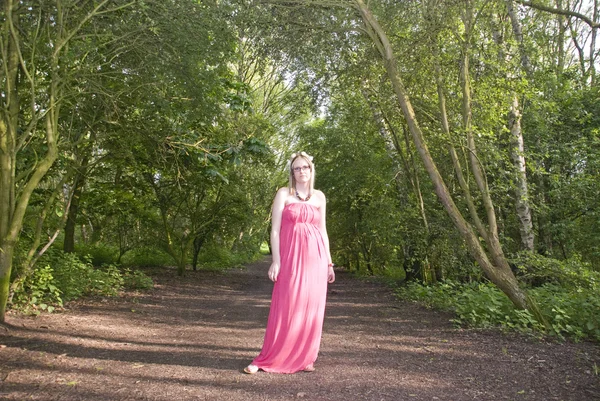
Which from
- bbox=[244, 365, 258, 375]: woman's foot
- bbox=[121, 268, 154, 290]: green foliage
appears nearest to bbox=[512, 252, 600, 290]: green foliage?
bbox=[244, 365, 258, 375]: woman's foot

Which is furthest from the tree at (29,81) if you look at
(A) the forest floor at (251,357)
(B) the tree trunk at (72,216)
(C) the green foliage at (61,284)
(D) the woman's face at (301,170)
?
(B) the tree trunk at (72,216)

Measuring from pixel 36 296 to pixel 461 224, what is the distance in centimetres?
685

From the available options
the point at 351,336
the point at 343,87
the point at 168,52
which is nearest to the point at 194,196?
the point at 343,87

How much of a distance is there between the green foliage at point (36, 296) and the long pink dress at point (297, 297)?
14.2 feet

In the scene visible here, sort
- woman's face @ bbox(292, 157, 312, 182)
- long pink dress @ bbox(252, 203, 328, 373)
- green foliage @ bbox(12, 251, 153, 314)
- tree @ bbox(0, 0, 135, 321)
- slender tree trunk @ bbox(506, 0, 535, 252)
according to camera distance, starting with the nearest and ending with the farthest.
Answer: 1. long pink dress @ bbox(252, 203, 328, 373)
2. woman's face @ bbox(292, 157, 312, 182)
3. tree @ bbox(0, 0, 135, 321)
4. green foliage @ bbox(12, 251, 153, 314)
5. slender tree trunk @ bbox(506, 0, 535, 252)

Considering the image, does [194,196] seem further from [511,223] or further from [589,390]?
[589,390]

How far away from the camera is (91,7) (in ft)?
23.0

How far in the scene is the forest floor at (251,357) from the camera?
13.8 ft

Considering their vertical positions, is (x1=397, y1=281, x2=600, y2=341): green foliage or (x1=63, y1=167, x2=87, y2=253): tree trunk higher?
(x1=63, y1=167, x2=87, y2=253): tree trunk

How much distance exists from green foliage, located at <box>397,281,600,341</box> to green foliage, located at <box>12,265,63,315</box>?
6.53 metres

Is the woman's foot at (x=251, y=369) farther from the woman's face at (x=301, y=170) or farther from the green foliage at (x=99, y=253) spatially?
the green foliage at (x=99, y=253)

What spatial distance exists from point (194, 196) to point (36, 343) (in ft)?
37.7

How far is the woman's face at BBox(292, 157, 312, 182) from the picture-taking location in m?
5.22

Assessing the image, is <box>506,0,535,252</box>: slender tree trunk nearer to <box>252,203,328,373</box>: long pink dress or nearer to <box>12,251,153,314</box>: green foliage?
<box>252,203,328,373</box>: long pink dress
